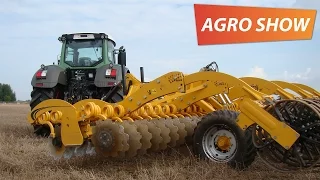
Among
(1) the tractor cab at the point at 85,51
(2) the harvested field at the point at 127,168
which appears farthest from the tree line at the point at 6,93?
(2) the harvested field at the point at 127,168

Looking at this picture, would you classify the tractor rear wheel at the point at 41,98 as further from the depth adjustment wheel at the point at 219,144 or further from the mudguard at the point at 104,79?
the depth adjustment wheel at the point at 219,144

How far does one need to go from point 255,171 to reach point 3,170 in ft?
10.2

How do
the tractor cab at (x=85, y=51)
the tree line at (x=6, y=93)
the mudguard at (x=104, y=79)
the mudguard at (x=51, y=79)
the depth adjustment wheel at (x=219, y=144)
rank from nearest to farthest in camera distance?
1. the depth adjustment wheel at (x=219, y=144)
2. the mudguard at (x=104, y=79)
3. the mudguard at (x=51, y=79)
4. the tractor cab at (x=85, y=51)
5. the tree line at (x=6, y=93)

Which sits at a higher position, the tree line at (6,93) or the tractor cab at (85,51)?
the tractor cab at (85,51)

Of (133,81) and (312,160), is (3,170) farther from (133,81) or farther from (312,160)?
(312,160)

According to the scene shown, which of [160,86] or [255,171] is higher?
[160,86]

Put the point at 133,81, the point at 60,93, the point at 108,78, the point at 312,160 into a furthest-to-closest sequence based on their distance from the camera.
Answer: the point at 60,93
the point at 108,78
the point at 133,81
the point at 312,160

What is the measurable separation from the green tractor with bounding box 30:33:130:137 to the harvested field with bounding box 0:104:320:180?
7.97 feet

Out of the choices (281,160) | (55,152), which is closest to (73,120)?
(55,152)

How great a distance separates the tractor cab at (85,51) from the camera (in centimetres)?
955

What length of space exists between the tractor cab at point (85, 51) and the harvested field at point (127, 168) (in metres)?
3.43

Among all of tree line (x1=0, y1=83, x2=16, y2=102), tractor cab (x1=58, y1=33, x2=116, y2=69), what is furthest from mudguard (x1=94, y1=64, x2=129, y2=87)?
tree line (x1=0, y1=83, x2=16, y2=102)

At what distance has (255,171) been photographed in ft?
16.4

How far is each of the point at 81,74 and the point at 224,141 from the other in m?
4.96
